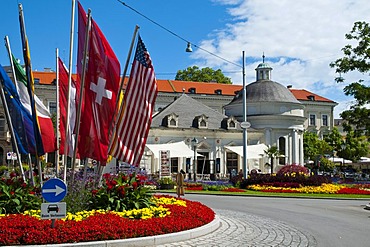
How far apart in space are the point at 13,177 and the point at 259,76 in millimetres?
60755

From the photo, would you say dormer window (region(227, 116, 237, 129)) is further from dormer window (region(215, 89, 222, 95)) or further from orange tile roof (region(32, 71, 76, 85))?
orange tile roof (region(32, 71, 76, 85))

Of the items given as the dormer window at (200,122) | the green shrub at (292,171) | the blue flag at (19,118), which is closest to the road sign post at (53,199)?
the blue flag at (19,118)

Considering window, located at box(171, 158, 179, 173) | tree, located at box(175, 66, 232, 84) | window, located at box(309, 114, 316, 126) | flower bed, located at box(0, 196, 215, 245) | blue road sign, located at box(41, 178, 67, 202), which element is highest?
tree, located at box(175, 66, 232, 84)

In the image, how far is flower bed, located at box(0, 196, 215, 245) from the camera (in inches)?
395

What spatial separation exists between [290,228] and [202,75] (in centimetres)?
8531

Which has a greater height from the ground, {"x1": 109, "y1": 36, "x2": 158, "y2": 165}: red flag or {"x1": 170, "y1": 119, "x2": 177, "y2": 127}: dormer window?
{"x1": 170, "y1": 119, "x2": 177, "y2": 127}: dormer window

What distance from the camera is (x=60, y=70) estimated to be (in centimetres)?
1502

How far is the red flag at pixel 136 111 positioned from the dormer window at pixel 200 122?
40279mm

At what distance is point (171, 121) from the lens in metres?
52.0

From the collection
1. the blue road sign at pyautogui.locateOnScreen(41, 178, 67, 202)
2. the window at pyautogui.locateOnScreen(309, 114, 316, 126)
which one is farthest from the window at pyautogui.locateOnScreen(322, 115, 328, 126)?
the blue road sign at pyautogui.locateOnScreen(41, 178, 67, 202)

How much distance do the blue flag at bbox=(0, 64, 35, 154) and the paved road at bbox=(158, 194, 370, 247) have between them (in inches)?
230

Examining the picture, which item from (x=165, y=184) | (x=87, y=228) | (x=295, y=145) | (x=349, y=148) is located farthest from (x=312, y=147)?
(x=87, y=228)

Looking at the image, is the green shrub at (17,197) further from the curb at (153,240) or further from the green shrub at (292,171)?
the green shrub at (292,171)

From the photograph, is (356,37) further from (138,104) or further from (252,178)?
(138,104)
